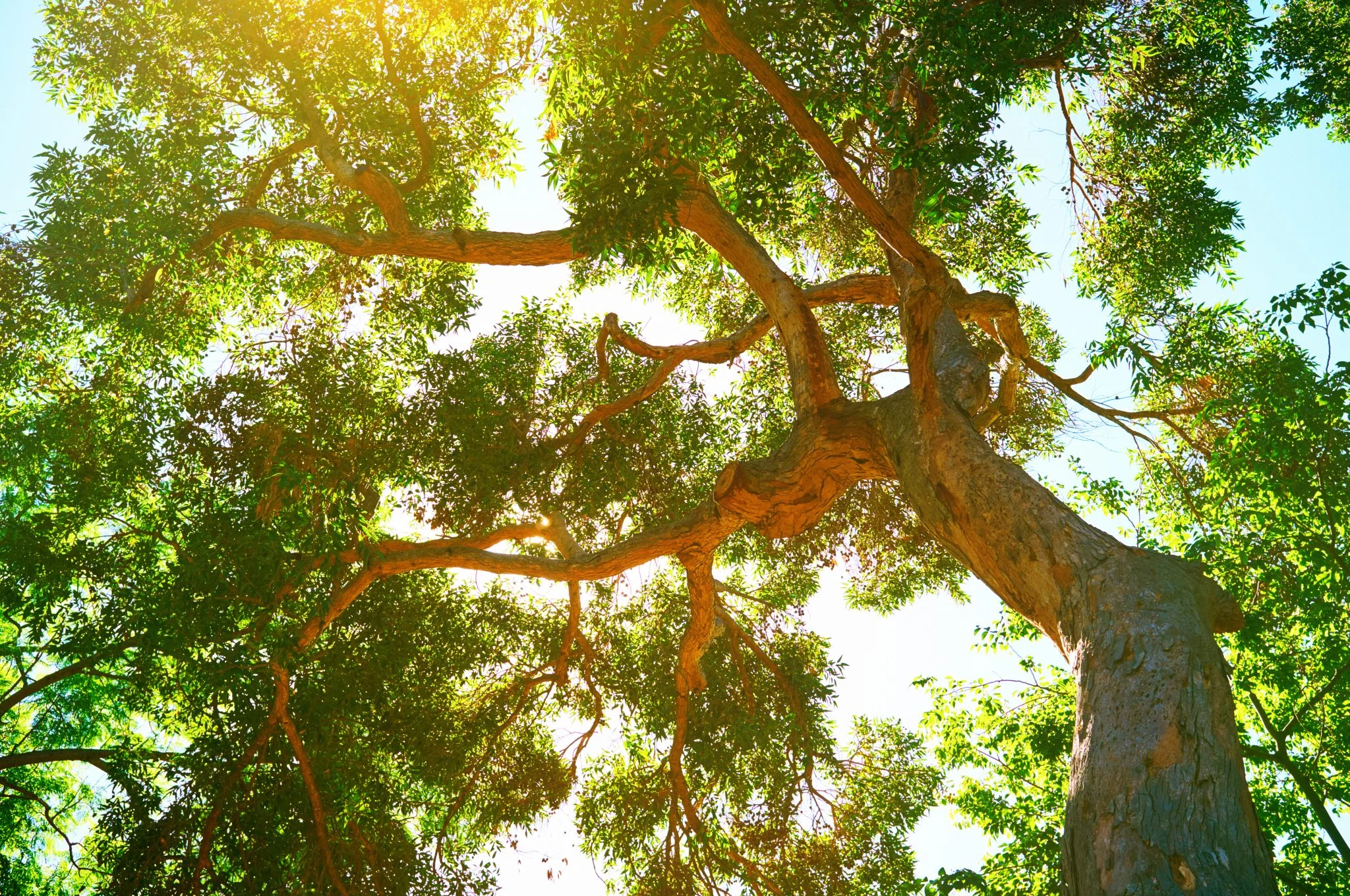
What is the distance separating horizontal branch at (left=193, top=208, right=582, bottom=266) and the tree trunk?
14.7 ft

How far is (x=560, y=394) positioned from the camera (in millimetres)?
11070

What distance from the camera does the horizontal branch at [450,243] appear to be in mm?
8312

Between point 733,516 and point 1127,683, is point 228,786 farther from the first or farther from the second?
point 1127,683

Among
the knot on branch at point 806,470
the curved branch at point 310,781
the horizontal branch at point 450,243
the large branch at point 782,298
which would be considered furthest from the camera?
the horizontal branch at point 450,243

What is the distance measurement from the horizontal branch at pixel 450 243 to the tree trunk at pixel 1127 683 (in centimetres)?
449

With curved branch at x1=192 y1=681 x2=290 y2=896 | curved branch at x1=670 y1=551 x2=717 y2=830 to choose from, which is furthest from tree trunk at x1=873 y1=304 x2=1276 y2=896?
curved branch at x1=192 y1=681 x2=290 y2=896

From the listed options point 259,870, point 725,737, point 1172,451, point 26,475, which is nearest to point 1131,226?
point 1172,451

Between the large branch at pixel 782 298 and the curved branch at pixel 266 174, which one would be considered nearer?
the large branch at pixel 782 298

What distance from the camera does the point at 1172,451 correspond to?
38.0 ft

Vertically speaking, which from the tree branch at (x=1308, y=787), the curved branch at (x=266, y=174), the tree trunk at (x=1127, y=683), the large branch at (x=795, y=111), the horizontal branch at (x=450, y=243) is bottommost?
the tree trunk at (x=1127, y=683)

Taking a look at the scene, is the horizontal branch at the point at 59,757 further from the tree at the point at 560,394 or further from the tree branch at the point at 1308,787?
the tree branch at the point at 1308,787

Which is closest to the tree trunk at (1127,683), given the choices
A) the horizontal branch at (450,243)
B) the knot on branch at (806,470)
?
the knot on branch at (806,470)

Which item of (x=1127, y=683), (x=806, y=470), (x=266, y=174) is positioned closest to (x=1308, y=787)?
(x=806, y=470)

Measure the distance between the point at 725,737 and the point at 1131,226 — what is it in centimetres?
845
